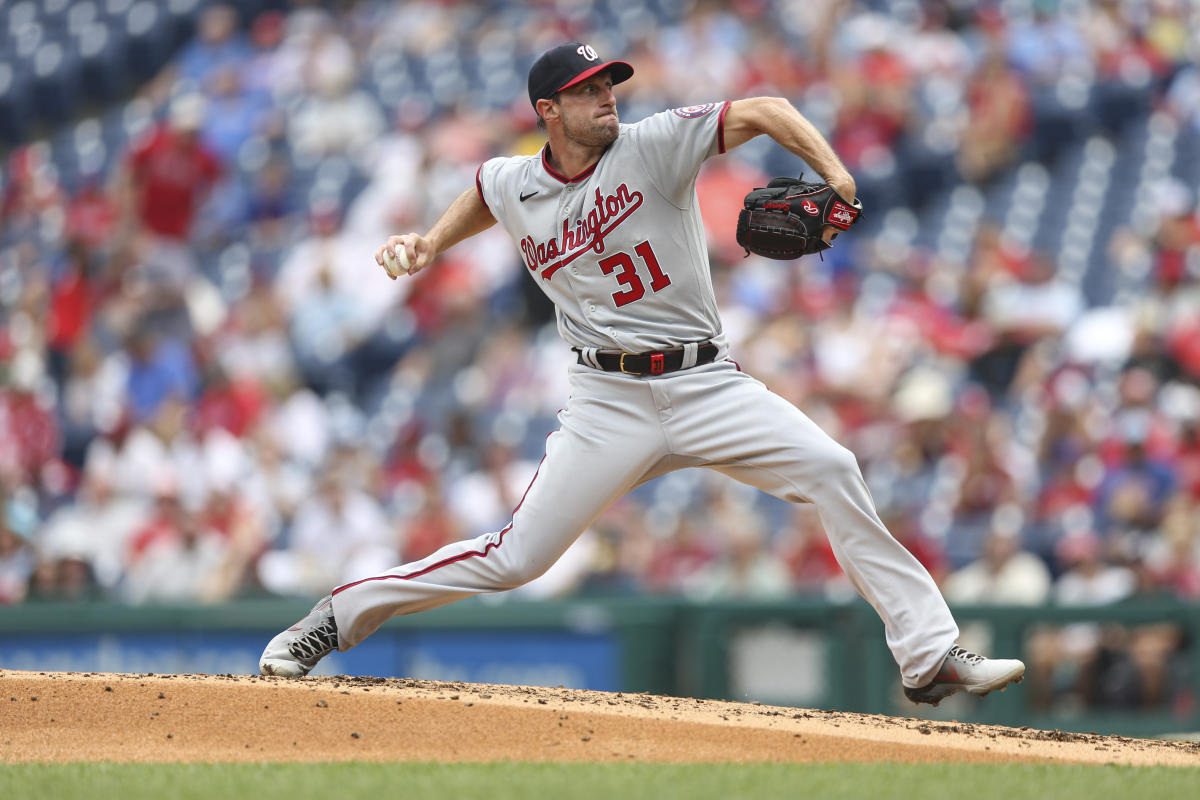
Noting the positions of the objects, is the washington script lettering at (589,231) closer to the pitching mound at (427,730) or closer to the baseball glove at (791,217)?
the baseball glove at (791,217)

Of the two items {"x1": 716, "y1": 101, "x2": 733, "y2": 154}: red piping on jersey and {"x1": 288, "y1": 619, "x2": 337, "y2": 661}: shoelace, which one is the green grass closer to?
{"x1": 288, "y1": 619, "x2": 337, "y2": 661}: shoelace

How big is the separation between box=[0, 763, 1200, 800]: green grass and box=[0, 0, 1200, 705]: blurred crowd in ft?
10.4

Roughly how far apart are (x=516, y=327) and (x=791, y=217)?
5.78 metres

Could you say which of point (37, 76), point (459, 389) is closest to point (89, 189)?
point (37, 76)

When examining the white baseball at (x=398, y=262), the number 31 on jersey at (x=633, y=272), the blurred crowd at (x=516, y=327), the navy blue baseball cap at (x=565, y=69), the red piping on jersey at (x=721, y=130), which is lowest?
the blurred crowd at (x=516, y=327)

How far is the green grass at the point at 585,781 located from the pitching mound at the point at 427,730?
17cm

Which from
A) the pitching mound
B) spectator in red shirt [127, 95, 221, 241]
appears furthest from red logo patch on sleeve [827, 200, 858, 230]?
spectator in red shirt [127, 95, 221, 241]

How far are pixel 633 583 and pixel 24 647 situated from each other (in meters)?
2.88

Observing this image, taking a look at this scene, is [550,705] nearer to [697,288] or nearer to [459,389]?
[697,288]

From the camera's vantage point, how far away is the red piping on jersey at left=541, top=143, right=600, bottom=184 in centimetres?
407

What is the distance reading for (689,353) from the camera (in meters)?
4.04

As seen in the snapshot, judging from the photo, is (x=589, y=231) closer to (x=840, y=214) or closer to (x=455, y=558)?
(x=840, y=214)

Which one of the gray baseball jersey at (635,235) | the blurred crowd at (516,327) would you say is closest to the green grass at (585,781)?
the gray baseball jersey at (635,235)

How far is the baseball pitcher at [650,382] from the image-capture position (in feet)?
13.0
